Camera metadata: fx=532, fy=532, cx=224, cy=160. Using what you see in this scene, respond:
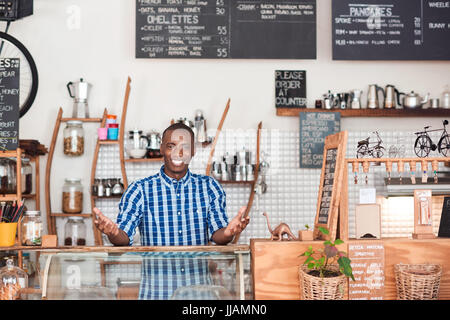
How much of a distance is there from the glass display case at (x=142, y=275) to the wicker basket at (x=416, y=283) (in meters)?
0.64

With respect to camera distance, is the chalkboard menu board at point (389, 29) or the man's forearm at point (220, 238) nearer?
the man's forearm at point (220, 238)

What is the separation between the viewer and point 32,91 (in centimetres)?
464

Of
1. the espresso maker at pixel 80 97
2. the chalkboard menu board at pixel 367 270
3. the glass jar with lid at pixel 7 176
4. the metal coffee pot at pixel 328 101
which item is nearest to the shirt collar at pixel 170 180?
the chalkboard menu board at pixel 367 270

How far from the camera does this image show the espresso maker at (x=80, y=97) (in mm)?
4574

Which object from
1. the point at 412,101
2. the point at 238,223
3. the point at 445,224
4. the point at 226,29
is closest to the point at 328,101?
the point at 412,101

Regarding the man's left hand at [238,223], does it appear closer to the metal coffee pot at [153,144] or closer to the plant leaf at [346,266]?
the plant leaf at [346,266]

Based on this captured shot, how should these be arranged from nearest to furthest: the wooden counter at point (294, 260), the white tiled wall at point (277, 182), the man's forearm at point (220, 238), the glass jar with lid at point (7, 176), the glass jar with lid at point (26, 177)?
the wooden counter at point (294, 260)
the man's forearm at point (220, 238)
the glass jar with lid at point (7, 176)
the glass jar with lid at point (26, 177)
the white tiled wall at point (277, 182)

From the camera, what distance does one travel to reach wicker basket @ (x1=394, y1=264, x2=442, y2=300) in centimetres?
215

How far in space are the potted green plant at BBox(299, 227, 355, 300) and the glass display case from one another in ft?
0.76

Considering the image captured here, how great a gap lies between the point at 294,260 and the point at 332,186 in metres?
0.39

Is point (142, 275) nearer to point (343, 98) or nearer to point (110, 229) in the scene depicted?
point (110, 229)

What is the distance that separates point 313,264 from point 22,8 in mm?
3773
